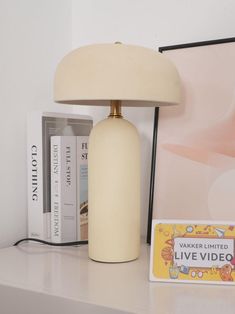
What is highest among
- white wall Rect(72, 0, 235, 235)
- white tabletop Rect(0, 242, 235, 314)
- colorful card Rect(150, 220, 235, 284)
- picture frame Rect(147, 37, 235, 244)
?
white wall Rect(72, 0, 235, 235)

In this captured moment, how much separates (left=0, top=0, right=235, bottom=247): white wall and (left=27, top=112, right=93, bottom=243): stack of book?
46 millimetres

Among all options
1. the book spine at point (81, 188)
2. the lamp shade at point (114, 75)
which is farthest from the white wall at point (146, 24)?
the lamp shade at point (114, 75)

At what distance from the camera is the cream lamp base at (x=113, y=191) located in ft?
2.76

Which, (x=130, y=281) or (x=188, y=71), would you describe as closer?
(x=130, y=281)

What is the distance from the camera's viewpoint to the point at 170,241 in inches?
30.1

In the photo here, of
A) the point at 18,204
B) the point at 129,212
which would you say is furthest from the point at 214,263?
the point at 18,204

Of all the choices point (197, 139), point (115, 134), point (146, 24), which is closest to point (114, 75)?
point (115, 134)

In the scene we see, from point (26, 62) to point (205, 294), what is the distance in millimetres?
668

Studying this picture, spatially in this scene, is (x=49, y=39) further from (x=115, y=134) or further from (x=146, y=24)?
(x=115, y=134)

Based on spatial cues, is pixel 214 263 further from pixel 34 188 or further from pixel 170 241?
pixel 34 188

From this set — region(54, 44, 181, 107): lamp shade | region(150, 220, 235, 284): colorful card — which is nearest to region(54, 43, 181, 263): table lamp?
region(54, 44, 181, 107): lamp shade

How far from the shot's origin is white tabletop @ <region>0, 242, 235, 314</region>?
634 mm

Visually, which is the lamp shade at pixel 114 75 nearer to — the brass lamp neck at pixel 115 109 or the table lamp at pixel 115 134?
the table lamp at pixel 115 134

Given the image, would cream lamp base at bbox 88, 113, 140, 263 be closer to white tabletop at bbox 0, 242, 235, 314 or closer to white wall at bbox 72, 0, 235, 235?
white tabletop at bbox 0, 242, 235, 314
